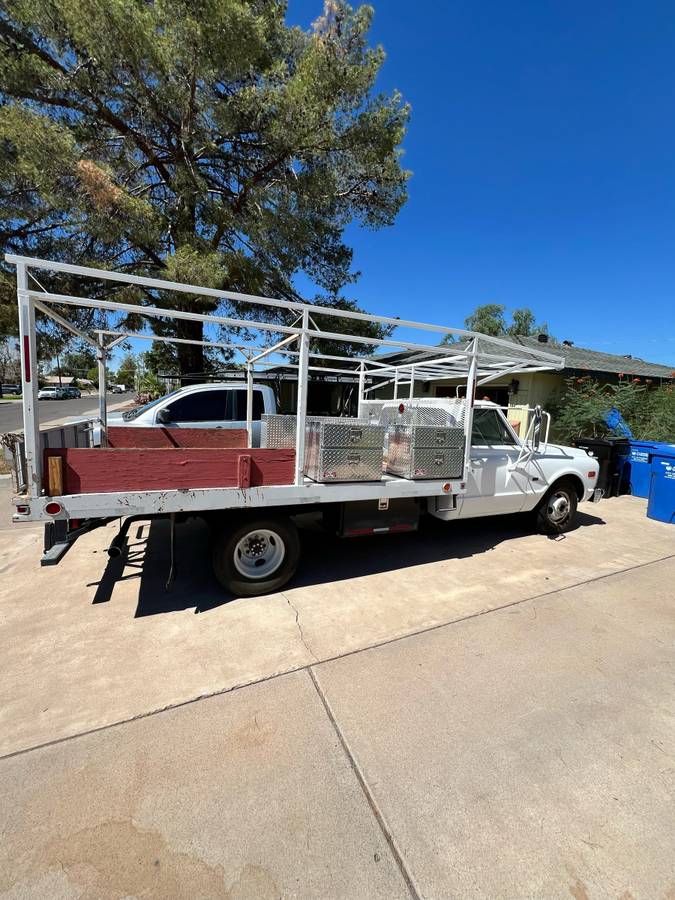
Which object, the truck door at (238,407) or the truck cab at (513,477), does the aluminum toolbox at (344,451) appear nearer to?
the truck cab at (513,477)

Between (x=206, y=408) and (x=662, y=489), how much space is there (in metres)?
7.47

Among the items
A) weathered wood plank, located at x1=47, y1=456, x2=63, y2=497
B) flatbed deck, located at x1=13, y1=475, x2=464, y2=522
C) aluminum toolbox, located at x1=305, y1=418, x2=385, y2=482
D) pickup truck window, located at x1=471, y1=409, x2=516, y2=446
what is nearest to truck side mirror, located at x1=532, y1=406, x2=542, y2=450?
pickup truck window, located at x1=471, y1=409, x2=516, y2=446

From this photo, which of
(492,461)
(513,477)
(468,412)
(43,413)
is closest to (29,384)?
(468,412)

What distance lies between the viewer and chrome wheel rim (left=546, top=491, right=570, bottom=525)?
5523 mm

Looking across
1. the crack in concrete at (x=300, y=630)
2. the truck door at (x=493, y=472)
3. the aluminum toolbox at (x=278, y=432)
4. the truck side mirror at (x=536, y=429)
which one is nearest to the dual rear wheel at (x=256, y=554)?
the crack in concrete at (x=300, y=630)

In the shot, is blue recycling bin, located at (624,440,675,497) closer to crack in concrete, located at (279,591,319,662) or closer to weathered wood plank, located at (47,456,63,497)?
crack in concrete, located at (279,591,319,662)

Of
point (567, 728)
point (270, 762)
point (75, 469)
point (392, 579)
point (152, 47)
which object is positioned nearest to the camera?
point (270, 762)

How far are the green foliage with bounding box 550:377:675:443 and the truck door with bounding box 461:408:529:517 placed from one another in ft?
21.5

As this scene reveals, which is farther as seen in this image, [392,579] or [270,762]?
[392,579]

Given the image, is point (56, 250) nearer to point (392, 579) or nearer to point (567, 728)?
point (392, 579)

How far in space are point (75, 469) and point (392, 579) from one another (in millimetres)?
2954

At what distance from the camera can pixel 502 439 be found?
16.9 ft

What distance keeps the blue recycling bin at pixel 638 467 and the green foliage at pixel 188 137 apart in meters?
8.57

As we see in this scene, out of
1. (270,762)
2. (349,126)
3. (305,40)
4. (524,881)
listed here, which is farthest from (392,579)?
(305,40)
